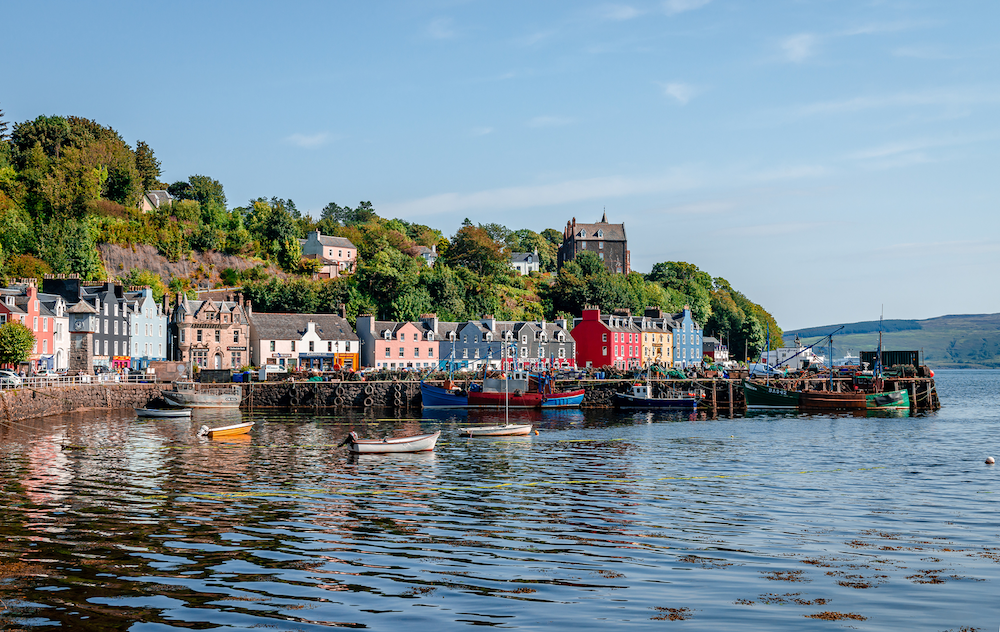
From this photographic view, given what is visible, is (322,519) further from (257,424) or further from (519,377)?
(519,377)

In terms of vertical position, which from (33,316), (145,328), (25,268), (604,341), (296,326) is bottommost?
(604,341)

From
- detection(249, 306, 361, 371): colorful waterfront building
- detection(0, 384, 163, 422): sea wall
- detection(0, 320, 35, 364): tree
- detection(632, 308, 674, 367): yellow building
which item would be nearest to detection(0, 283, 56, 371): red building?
detection(0, 320, 35, 364): tree

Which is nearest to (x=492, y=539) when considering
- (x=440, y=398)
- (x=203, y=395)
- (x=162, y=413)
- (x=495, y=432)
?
(x=495, y=432)

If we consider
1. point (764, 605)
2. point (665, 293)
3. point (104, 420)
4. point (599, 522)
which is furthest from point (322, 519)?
point (665, 293)

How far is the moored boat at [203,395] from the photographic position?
76562 millimetres

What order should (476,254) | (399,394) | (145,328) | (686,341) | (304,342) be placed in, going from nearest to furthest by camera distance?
(399,394)
(145,328)
(304,342)
(476,254)
(686,341)

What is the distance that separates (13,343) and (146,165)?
234 feet

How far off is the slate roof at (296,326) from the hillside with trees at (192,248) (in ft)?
32.4

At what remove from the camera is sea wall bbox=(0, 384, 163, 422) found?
201 feet

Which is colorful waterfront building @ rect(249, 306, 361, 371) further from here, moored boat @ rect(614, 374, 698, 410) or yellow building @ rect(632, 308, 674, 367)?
yellow building @ rect(632, 308, 674, 367)

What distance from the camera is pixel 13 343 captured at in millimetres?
72812

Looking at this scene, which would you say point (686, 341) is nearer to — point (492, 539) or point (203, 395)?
point (203, 395)

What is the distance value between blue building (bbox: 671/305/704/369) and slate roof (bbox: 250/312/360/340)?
2555 inches

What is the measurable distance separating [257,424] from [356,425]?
7534mm
